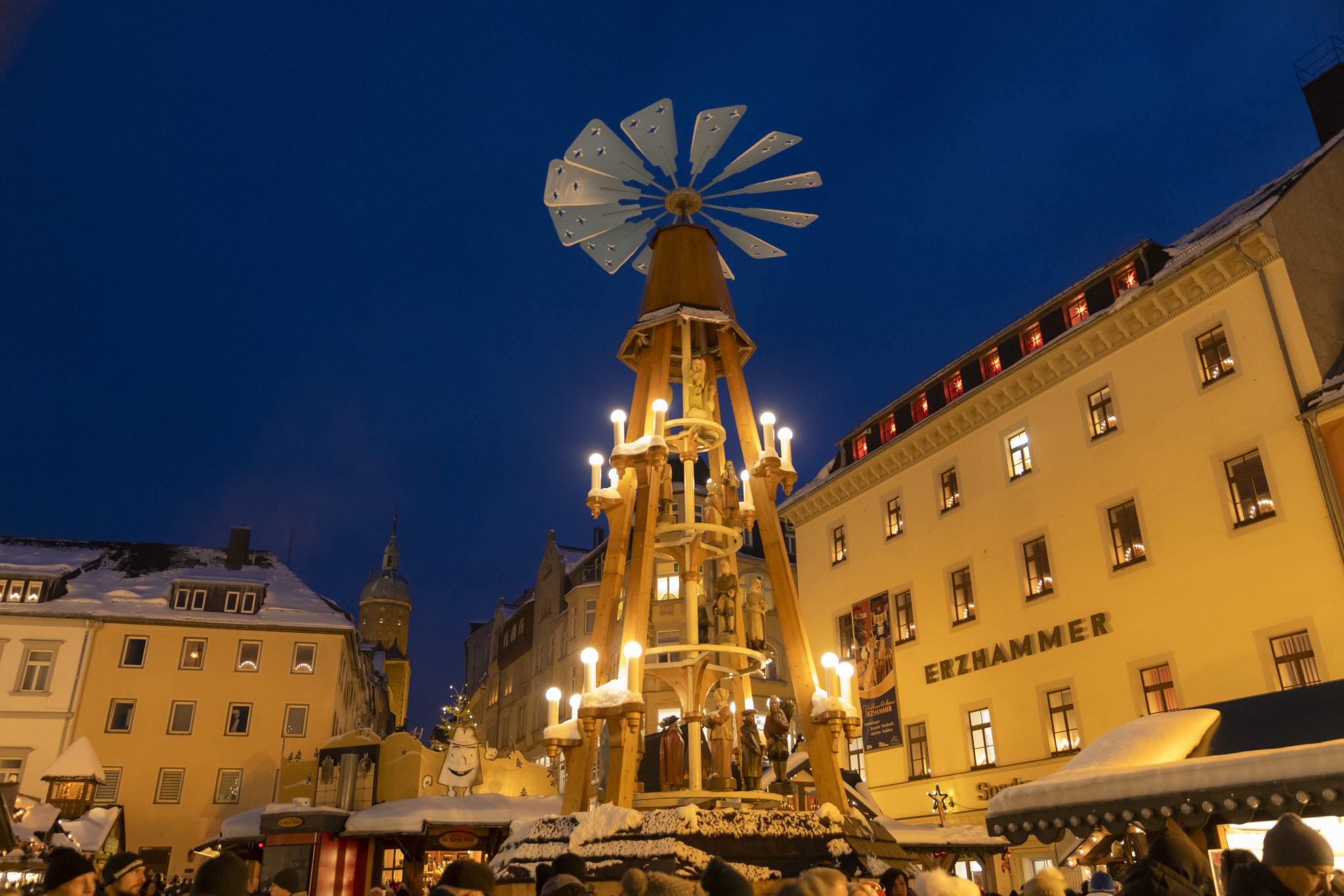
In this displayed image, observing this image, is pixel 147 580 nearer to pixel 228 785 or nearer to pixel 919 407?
pixel 228 785

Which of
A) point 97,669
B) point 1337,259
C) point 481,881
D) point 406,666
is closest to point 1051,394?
point 1337,259

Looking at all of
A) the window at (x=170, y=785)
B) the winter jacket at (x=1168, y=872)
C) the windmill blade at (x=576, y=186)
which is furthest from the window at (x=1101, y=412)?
the window at (x=170, y=785)

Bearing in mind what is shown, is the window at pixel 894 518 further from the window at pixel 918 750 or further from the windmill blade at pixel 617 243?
the windmill blade at pixel 617 243

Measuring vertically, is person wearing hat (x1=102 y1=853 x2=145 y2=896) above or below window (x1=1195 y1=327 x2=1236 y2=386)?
below

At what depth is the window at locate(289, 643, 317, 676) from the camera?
42594 mm

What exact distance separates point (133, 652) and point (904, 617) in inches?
1274

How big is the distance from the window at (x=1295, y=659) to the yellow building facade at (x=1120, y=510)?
0.05 metres

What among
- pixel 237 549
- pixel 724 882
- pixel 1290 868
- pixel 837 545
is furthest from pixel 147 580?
pixel 1290 868

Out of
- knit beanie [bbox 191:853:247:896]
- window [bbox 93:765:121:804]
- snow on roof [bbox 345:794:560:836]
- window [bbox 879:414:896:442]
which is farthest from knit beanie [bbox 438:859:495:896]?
window [bbox 93:765:121:804]

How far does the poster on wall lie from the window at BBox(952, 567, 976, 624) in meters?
2.66

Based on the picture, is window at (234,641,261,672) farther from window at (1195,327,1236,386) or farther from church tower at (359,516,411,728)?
church tower at (359,516,411,728)

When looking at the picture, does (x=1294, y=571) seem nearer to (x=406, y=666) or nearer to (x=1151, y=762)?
(x=1151, y=762)

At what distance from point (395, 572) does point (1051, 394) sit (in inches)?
4404

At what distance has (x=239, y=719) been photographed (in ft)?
135
